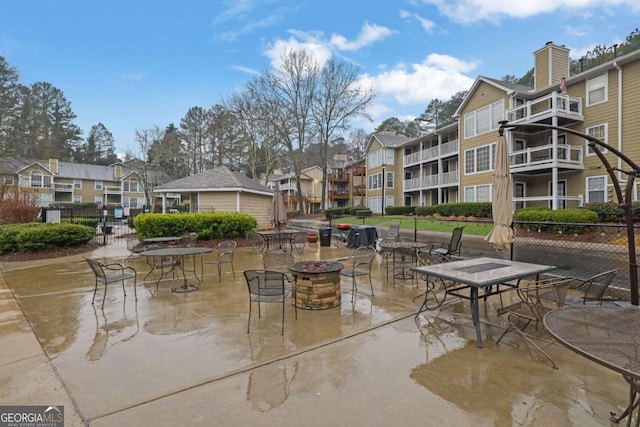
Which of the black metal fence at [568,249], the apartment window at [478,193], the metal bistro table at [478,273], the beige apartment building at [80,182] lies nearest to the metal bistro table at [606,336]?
the metal bistro table at [478,273]

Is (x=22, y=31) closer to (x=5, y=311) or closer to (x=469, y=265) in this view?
(x=5, y=311)

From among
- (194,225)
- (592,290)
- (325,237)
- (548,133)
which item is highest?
(548,133)

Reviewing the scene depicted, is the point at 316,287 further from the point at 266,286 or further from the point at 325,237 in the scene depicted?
the point at 325,237

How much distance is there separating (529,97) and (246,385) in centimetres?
2363

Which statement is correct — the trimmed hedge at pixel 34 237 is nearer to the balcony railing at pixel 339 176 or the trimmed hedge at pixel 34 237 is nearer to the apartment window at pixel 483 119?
the apartment window at pixel 483 119

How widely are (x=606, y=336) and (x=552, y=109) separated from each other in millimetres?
18830

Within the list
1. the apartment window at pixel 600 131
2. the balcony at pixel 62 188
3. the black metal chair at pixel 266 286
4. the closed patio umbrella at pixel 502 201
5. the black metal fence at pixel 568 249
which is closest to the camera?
the black metal chair at pixel 266 286

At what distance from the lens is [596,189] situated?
16516 mm

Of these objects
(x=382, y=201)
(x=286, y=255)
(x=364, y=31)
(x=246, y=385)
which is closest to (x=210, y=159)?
(x=382, y=201)

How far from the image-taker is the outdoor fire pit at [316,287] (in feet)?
16.5

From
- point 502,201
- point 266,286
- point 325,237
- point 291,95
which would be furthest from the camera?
point 291,95

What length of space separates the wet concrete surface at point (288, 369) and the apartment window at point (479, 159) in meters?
18.5

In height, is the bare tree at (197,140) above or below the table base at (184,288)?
above

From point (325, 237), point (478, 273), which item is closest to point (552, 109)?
point (325, 237)
